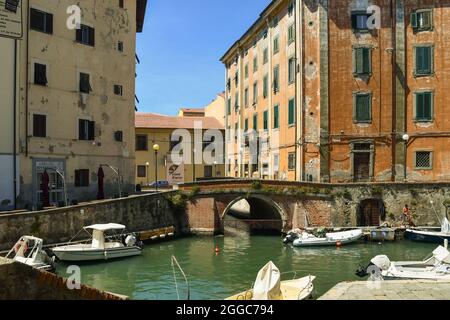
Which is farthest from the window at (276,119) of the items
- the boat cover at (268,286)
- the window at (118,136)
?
the boat cover at (268,286)

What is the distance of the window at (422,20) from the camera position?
3556cm

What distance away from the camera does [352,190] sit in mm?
34750

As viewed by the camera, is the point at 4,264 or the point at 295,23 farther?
the point at 295,23

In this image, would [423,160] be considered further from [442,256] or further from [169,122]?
[169,122]

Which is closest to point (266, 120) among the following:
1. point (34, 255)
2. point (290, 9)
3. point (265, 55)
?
point (265, 55)

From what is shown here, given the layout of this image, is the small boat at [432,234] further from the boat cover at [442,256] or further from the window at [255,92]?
the window at [255,92]

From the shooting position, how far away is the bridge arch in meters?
35.8

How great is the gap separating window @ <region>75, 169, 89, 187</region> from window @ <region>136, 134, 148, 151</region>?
28470 mm

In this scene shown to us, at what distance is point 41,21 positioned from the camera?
1208 inches

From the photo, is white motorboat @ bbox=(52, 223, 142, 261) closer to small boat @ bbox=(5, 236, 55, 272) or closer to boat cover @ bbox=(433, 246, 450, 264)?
small boat @ bbox=(5, 236, 55, 272)

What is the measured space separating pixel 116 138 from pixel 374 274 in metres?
23.1

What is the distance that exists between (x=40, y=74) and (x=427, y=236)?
28.2m

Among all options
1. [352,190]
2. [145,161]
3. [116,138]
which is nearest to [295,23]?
[352,190]

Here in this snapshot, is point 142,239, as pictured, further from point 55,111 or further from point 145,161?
point 145,161
